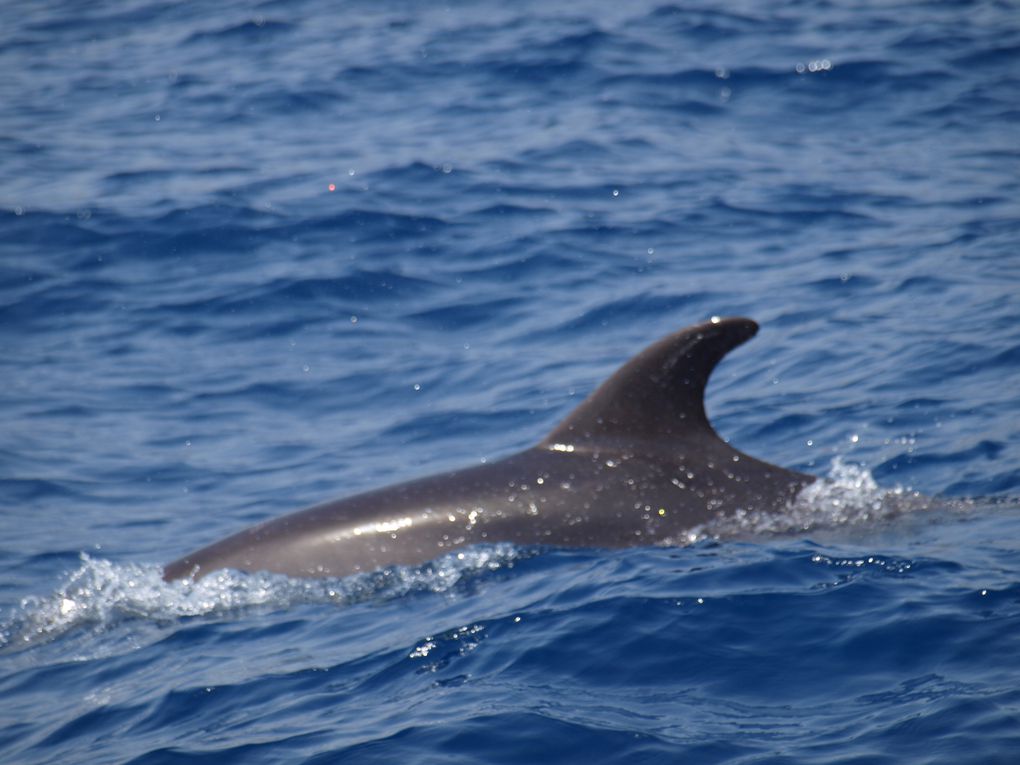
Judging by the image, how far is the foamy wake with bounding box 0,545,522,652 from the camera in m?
8.45

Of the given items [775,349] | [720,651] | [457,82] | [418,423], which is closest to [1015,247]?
[775,349]

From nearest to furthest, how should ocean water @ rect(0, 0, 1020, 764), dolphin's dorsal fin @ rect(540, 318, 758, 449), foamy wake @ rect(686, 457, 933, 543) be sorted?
ocean water @ rect(0, 0, 1020, 764), dolphin's dorsal fin @ rect(540, 318, 758, 449), foamy wake @ rect(686, 457, 933, 543)

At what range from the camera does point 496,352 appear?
14172 millimetres

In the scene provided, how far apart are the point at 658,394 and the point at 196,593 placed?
3.19 metres

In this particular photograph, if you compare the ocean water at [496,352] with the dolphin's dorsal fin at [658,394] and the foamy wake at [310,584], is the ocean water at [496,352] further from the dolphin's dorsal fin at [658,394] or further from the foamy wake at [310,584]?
the dolphin's dorsal fin at [658,394]

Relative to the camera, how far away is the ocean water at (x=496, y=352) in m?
6.90

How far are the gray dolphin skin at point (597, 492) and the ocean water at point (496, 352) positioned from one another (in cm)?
20

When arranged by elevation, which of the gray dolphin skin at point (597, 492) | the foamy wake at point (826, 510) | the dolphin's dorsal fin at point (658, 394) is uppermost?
the dolphin's dorsal fin at point (658, 394)

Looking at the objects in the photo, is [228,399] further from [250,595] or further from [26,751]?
[26,751]

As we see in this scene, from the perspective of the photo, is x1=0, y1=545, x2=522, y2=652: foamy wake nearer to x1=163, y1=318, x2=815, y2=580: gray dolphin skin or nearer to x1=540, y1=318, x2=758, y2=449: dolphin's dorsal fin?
x1=163, y1=318, x2=815, y2=580: gray dolphin skin

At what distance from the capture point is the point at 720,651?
277 inches

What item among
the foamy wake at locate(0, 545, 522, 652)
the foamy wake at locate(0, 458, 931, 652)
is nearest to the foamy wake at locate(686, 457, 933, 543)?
the foamy wake at locate(0, 458, 931, 652)

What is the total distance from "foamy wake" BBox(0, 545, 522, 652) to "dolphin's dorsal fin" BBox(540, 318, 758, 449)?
0.94 m

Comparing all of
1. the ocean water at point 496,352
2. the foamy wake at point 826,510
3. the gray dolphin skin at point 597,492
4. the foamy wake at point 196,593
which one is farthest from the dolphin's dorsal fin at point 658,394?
the foamy wake at point 196,593
